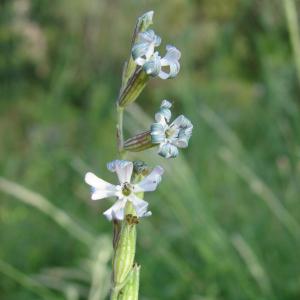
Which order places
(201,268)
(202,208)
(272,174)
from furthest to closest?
1. (272,174)
2. (201,268)
3. (202,208)

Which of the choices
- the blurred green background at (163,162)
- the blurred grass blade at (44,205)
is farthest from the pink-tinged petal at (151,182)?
the blurred grass blade at (44,205)

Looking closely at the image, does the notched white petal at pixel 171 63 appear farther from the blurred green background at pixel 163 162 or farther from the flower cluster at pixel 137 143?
the blurred green background at pixel 163 162

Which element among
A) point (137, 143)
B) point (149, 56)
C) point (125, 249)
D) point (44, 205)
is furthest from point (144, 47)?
point (44, 205)

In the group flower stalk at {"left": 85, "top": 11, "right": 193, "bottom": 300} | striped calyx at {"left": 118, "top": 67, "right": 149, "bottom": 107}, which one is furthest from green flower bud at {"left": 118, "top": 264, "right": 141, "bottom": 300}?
striped calyx at {"left": 118, "top": 67, "right": 149, "bottom": 107}

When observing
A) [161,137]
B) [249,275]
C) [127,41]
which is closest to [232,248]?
[249,275]

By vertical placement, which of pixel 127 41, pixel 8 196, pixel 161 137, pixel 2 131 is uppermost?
pixel 127 41

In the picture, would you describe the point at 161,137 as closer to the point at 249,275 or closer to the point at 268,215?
the point at 249,275

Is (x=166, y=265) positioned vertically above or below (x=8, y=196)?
below
